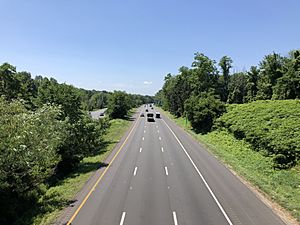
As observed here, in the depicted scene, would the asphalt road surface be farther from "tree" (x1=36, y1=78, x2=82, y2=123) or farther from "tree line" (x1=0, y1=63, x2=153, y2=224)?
"tree" (x1=36, y1=78, x2=82, y2=123)

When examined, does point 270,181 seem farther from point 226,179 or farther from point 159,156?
point 159,156

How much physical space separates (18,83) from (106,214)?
2517 inches

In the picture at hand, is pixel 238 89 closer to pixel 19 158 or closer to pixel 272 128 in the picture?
pixel 272 128

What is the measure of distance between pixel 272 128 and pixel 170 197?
1860 cm

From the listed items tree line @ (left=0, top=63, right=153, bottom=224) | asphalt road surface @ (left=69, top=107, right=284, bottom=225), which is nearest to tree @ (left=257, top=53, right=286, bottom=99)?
asphalt road surface @ (left=69, top=107, right=284, bottom=225)

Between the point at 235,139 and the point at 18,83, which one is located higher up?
the point at 18,83

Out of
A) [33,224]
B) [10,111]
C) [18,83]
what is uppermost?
[18,83]

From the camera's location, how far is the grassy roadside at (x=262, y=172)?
57.8ft

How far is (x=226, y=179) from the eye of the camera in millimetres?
21953

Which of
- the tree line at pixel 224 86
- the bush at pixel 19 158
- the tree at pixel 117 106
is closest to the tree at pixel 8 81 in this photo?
the tree at pixel 117 106

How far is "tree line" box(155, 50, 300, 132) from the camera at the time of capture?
5312cm

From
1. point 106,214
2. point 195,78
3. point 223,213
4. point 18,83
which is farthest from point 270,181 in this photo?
point 18,83

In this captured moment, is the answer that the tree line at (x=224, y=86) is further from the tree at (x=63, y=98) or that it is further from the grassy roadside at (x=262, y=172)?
the tree at (x=63, y=98)

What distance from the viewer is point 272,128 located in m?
32.3
